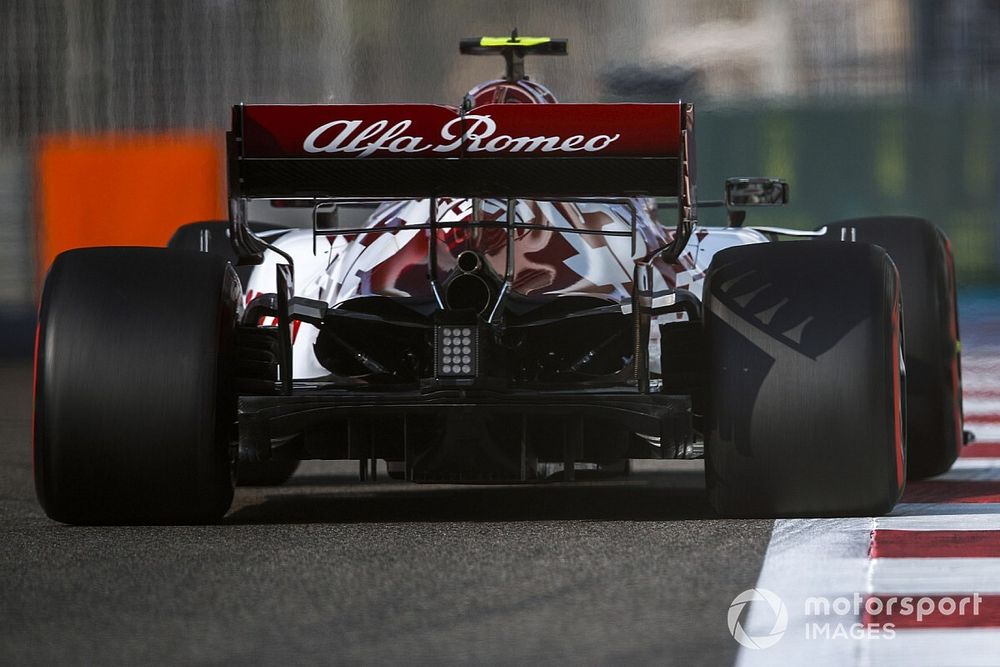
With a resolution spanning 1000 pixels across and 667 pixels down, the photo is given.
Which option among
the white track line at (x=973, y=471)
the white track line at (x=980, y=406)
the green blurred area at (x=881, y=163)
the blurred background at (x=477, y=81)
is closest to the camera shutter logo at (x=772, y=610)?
the white track line at (x=973, y=471)

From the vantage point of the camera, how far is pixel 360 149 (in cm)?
573

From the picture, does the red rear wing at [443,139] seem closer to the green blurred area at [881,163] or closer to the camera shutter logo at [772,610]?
the camera shutter logo at [772,610]

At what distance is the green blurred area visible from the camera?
18734mm

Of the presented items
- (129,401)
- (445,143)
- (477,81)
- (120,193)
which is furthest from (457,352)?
(120,193)

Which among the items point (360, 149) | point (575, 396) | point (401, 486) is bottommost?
point (401, 486)

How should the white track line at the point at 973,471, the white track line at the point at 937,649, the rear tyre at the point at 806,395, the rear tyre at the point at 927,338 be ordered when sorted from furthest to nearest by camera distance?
1. the white track line at the point at 973,471
2. the rear tyre at the point at 927,338
3. the rear tyre at the point at 806,395
4. the white track line at the point at 937,649

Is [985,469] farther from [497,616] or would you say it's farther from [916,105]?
[916,105]

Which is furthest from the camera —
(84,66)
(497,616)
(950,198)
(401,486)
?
(950,198)

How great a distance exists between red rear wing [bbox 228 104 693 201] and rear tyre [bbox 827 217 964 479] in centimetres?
175

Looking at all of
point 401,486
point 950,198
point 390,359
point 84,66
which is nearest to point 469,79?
point 84,66

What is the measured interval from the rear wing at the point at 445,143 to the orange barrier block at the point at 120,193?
1362 centimetres

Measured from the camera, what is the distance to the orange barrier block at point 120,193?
63.4ft

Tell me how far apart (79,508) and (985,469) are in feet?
12.8

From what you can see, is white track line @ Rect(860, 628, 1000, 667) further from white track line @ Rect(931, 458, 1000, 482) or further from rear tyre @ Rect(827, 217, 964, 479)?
white track line @ Rect(931, 458, 1000, 482)
